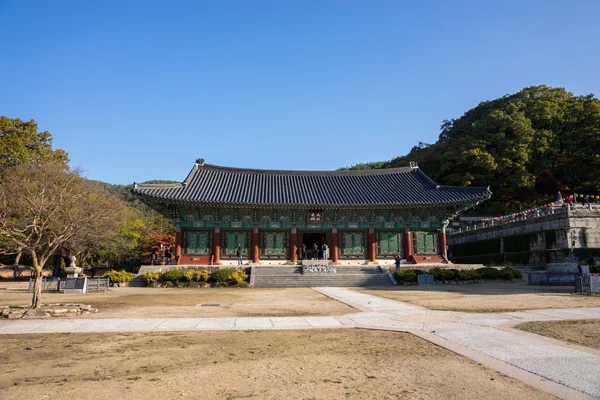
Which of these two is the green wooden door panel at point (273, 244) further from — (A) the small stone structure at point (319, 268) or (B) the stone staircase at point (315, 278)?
(A) the small stone structure at point (319, 268)

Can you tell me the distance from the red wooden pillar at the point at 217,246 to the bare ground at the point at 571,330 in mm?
27510

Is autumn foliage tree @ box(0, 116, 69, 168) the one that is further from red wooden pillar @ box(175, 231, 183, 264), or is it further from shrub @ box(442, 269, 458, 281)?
shrub @ box(442, 269, 458, 281)

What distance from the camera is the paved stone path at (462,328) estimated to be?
6340 millimetres

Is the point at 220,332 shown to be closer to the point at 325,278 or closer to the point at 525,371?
the point at 525,371

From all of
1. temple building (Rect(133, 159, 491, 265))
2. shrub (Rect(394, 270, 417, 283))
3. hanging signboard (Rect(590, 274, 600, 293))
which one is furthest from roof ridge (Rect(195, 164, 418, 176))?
hanging signboard (Rect(590, 274, 600, 293))

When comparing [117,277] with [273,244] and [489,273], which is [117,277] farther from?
[489,273]

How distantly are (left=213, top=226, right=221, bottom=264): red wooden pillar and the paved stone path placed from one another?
70.5 feet

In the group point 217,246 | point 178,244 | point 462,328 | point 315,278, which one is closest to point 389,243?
point 315,278

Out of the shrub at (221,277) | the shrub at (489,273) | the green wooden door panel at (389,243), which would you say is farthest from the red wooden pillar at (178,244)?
the shrub at (489,273)

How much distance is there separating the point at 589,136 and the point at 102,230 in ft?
189

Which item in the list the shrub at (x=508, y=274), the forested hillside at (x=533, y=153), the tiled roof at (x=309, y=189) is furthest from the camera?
the forested hillside at (x=533, y=153)

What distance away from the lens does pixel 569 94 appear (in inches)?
2357

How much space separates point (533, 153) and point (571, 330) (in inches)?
2039

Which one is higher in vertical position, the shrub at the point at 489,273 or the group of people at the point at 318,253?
the group of people at the point at 318,253
